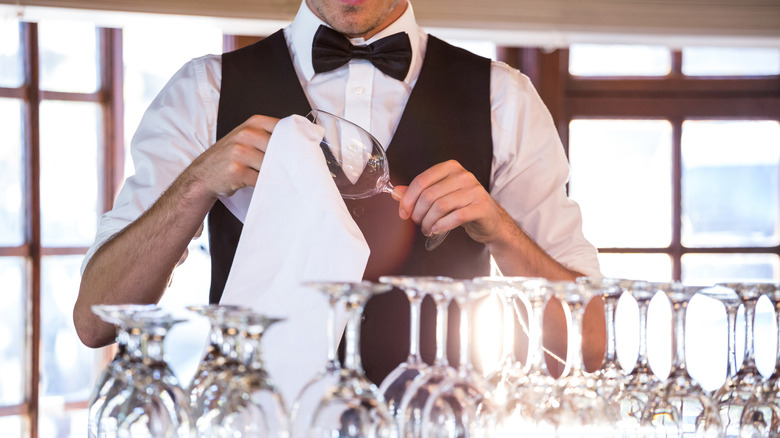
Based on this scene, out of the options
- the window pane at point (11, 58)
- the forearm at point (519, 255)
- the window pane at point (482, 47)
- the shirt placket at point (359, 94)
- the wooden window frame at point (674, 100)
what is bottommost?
the forearm at point (519, 255)

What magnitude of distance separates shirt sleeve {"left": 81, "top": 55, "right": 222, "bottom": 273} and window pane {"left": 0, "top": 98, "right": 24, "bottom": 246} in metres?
1.64

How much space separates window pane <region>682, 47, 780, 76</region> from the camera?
3.56 meters

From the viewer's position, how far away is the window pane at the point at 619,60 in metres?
3.52

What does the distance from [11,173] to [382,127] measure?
1.95m

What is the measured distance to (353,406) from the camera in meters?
0.89

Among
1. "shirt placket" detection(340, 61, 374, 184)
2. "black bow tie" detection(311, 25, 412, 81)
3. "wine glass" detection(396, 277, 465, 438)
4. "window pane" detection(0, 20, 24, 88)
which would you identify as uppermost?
"window pane" detection(0, 20, 24, 88)

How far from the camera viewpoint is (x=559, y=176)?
197cm

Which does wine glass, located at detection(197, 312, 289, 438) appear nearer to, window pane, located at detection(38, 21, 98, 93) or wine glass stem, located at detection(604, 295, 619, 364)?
wine glass stem, located at detection(604, 295, 619, 364)

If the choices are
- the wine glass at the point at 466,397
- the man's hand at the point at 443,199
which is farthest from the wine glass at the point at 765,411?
the man's hand at the point at 443,199

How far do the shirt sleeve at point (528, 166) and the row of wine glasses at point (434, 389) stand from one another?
803 mm

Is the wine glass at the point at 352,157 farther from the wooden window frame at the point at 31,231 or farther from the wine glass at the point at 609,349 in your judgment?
the wooden window frame at the point at 31,231

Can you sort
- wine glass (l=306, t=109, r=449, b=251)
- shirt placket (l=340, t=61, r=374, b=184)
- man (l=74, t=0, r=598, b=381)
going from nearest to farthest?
1. wine glass (l=306, t=109, r=449, b=251)
2. man (l=74, t=0, r=598, b=381)
3. shirt placket (l=340, t=61, r=374, b=184)

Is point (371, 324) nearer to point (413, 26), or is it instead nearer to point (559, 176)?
point (559, 176)

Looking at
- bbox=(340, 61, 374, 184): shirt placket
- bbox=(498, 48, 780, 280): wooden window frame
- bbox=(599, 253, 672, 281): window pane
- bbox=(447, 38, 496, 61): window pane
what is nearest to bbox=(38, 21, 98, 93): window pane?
bbox=(447, 38, 496, 61): window pane
